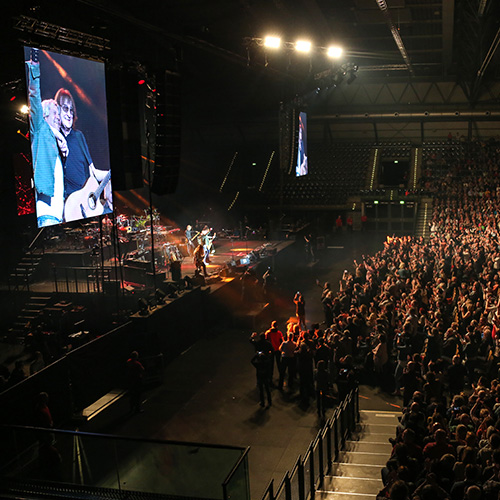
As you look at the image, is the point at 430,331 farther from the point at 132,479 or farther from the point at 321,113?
the point at 321,113

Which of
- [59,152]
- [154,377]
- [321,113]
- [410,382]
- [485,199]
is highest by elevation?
[321,113]

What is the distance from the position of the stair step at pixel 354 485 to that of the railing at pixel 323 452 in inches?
7.4

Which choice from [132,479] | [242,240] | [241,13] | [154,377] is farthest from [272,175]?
[132,479]

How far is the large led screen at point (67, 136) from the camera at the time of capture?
10086 millimetres

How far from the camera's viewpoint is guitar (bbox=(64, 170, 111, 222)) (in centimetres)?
1105

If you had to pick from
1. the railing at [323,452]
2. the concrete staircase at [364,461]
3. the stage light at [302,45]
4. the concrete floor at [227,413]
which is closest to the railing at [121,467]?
the railing at [323,452]

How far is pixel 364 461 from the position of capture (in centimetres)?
855

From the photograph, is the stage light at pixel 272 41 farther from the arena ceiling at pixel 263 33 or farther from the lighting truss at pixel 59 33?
the lighting truss at pixel 59 33

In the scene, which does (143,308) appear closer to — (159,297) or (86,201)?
(159,297)

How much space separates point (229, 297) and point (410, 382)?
29.2 feet

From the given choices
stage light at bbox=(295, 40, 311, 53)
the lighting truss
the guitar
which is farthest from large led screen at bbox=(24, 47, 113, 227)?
stage light at bbox=(295, 40, 311, 53)

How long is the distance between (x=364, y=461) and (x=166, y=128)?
739 cm

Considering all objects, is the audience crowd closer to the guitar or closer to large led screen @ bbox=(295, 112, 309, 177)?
the guitar

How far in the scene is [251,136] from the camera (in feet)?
124
